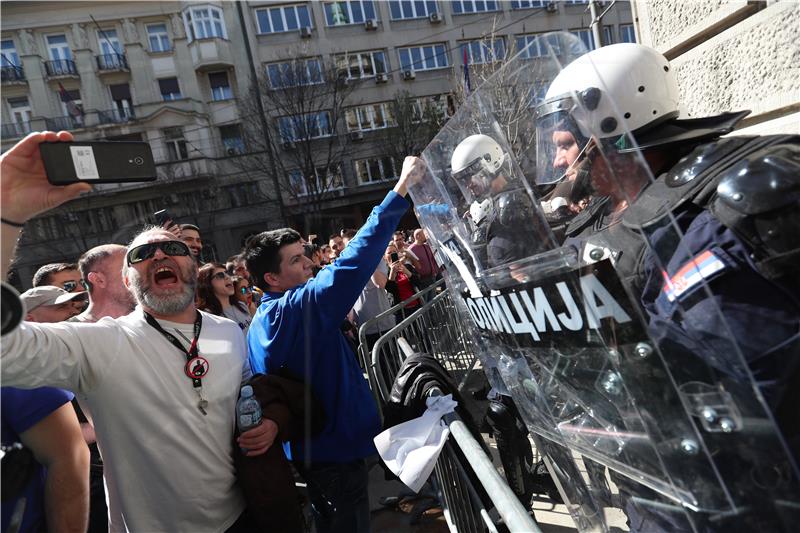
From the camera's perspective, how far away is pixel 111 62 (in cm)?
2609

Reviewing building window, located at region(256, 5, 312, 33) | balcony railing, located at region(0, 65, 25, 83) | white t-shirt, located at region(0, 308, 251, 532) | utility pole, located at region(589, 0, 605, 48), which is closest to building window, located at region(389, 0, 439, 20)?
building window, located at region(256, 5, 312, 33)

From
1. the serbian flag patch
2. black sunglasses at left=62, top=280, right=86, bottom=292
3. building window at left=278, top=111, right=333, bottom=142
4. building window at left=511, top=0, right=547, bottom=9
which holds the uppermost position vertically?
building window at left=511, top=0, right=547, bottom=9

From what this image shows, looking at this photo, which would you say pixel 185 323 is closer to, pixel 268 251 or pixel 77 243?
pixel 268 251

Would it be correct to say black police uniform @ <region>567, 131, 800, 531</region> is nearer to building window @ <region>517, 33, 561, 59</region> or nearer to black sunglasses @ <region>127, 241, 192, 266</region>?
building window @ <region>517, 33, 561, 59</region>

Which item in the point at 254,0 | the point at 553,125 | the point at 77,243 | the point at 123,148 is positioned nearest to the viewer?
the point at 553,125

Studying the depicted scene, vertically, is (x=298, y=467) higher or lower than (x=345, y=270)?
lower

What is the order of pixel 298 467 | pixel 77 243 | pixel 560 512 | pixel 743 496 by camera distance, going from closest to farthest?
pixel 743 496
pixel 298 467
pixel 560 512
pixel 77 243

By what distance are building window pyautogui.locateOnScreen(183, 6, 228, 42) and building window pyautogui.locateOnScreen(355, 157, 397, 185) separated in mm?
10721

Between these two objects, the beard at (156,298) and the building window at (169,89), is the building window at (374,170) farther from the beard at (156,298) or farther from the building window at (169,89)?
the beard at (156,298)

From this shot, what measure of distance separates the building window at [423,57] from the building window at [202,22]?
10.3 metres

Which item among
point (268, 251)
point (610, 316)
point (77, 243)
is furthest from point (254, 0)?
point (610, 316)

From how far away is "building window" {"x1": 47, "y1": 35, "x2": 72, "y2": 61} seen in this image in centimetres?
2548

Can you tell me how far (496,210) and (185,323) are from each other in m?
1.45

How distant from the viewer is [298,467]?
7.51 ft
